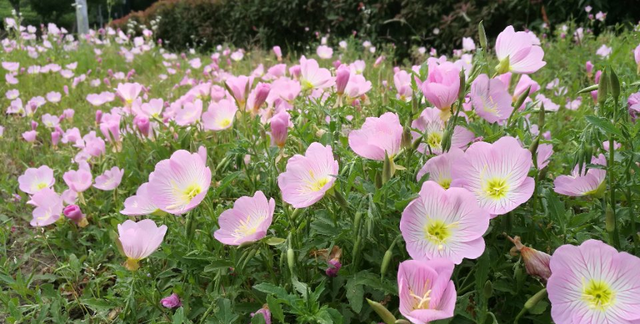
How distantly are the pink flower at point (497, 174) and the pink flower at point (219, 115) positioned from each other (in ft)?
3.03

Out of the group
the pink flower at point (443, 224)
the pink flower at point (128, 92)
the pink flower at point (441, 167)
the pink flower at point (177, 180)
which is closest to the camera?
the pink flower at point (443, 224)

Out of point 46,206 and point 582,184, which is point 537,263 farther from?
point 46,206

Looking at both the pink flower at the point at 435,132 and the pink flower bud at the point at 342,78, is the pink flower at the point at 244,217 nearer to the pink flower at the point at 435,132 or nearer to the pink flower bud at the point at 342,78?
the pink flower at the point at 435,132

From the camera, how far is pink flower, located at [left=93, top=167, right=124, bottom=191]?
6.03 ft

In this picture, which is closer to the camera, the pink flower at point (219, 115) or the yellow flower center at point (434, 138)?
the yellow flower center at point (434, 138)

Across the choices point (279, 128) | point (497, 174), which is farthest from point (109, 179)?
point (497, 174)

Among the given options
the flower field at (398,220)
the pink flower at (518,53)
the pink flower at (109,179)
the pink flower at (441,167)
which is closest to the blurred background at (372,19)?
the pink flower at (518,53)

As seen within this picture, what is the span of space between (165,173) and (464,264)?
2.36 feet

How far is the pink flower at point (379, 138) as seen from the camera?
108 centimetres

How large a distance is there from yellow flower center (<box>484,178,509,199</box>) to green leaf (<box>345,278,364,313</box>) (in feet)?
1.08

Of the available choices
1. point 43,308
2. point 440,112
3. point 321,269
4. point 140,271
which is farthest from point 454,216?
point 43,308

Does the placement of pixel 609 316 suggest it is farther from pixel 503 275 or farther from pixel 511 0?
pixel 511 0

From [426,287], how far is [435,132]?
0.48m

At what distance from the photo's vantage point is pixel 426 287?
2.83 ft
